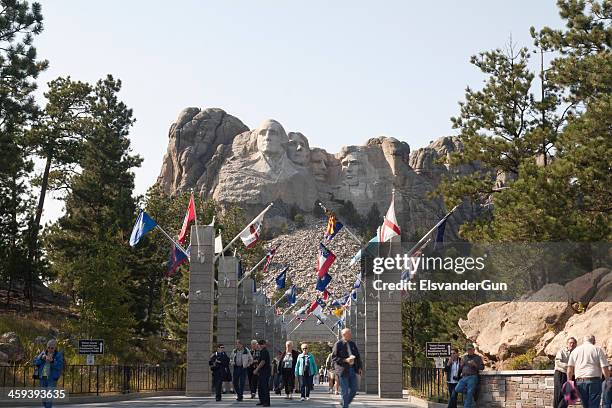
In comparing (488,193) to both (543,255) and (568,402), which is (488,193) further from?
(568,402)

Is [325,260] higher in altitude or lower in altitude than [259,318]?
higher

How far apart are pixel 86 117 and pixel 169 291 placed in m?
12.1

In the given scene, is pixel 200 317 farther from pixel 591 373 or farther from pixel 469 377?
pixel 591 373

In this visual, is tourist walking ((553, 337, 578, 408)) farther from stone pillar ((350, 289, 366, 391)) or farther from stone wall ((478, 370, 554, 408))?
stone pillar ((350, 289, 366, 391))

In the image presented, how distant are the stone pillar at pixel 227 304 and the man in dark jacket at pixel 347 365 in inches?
828

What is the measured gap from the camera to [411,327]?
4488 cm

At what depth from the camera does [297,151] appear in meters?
162

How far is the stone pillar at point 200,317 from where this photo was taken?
29906mm

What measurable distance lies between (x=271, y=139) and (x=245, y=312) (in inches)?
4411

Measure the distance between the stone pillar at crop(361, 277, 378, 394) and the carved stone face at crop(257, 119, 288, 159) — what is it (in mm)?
119940

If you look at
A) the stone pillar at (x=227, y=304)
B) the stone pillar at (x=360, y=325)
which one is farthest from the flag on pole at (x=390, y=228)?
the stone pillar at (x=360, y=325)

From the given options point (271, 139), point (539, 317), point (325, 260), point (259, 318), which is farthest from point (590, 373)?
point (271, 139)

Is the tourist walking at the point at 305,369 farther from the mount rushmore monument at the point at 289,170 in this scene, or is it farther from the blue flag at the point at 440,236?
the mount rushmore monument at the point at 289,170

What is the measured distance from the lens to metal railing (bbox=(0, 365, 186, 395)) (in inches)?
981
